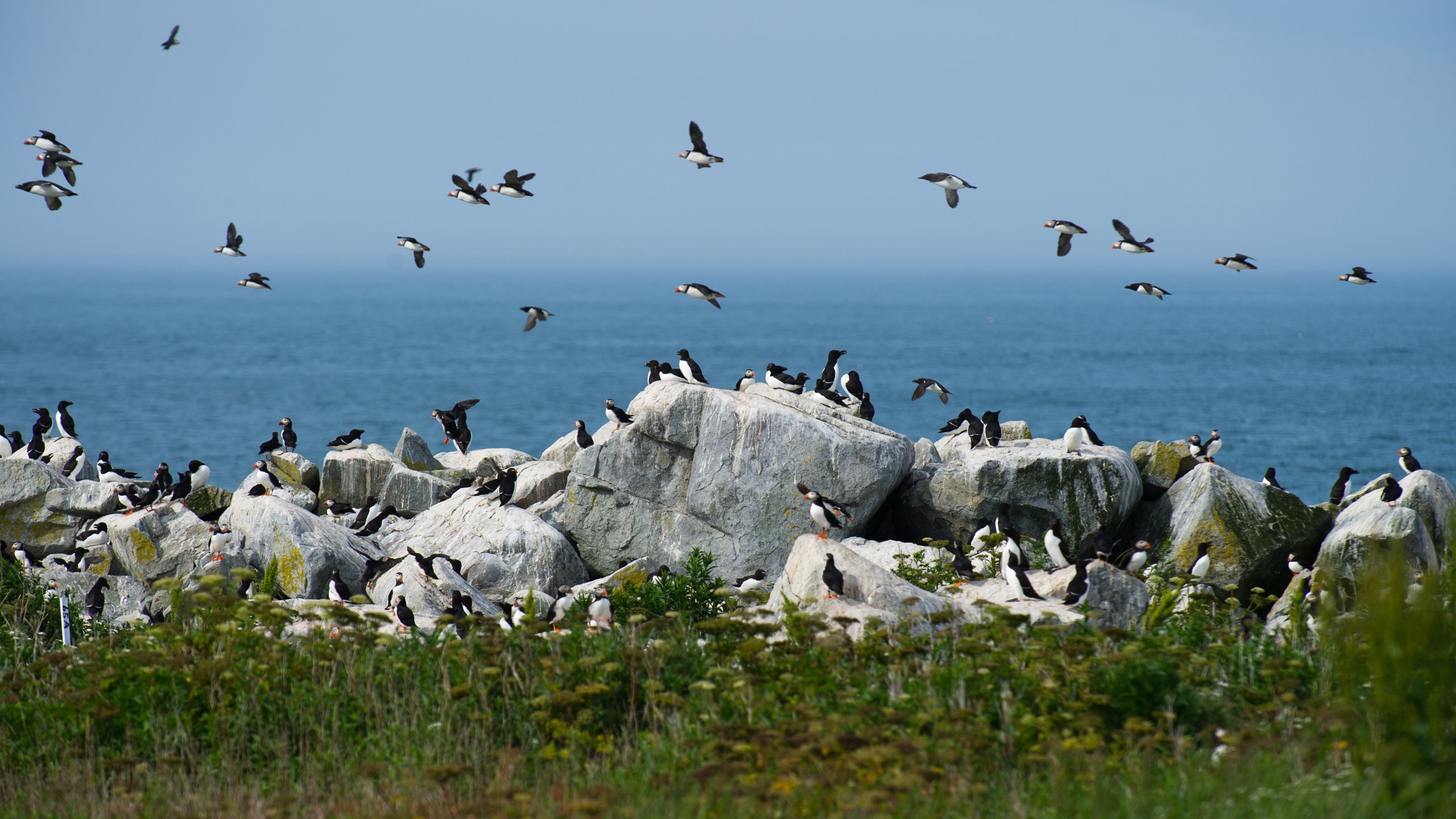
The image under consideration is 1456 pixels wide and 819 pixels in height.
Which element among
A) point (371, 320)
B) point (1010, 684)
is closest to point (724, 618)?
point (1010, 684)

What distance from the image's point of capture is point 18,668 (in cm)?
863

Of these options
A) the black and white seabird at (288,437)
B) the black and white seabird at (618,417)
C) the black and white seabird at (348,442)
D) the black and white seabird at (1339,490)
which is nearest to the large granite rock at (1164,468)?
the black and white seabird at (1339,490)

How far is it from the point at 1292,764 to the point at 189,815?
5.67 meters

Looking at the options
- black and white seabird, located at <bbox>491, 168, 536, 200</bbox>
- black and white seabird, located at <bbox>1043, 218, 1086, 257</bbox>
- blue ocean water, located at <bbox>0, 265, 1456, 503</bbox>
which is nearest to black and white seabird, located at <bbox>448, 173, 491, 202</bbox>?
black and white seabird, located at <bbox>491, 168, 536, 200</bbox>

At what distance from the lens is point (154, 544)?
1617cm

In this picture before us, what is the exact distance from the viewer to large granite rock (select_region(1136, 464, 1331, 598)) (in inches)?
610

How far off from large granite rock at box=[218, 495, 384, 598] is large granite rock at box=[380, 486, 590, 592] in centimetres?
121

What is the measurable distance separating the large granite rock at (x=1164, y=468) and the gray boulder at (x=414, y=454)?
11801 millimetres

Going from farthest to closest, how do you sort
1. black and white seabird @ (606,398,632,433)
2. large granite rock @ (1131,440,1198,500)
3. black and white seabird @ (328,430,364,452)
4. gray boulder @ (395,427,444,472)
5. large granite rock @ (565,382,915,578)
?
black and white seabird @ (328,430,364,452) < gray boulder @ (395,427,444,472) < large granite rock @ (1131,440,1198,500) < black and white seabird @ (606,398,632,433) < large granite rock @ (565,382,915,578)

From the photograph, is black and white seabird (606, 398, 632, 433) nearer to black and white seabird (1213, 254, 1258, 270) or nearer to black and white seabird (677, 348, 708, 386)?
black and white seabird (677, 348, 708, 386)

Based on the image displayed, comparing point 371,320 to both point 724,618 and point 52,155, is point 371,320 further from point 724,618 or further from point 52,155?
point 724,618

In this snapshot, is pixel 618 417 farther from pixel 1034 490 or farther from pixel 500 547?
pixel 1034 490

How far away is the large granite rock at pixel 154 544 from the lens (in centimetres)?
1596

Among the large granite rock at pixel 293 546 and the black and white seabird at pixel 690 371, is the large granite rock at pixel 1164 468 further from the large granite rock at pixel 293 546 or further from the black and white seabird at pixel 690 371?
the large granite rock at pixel 293 546
